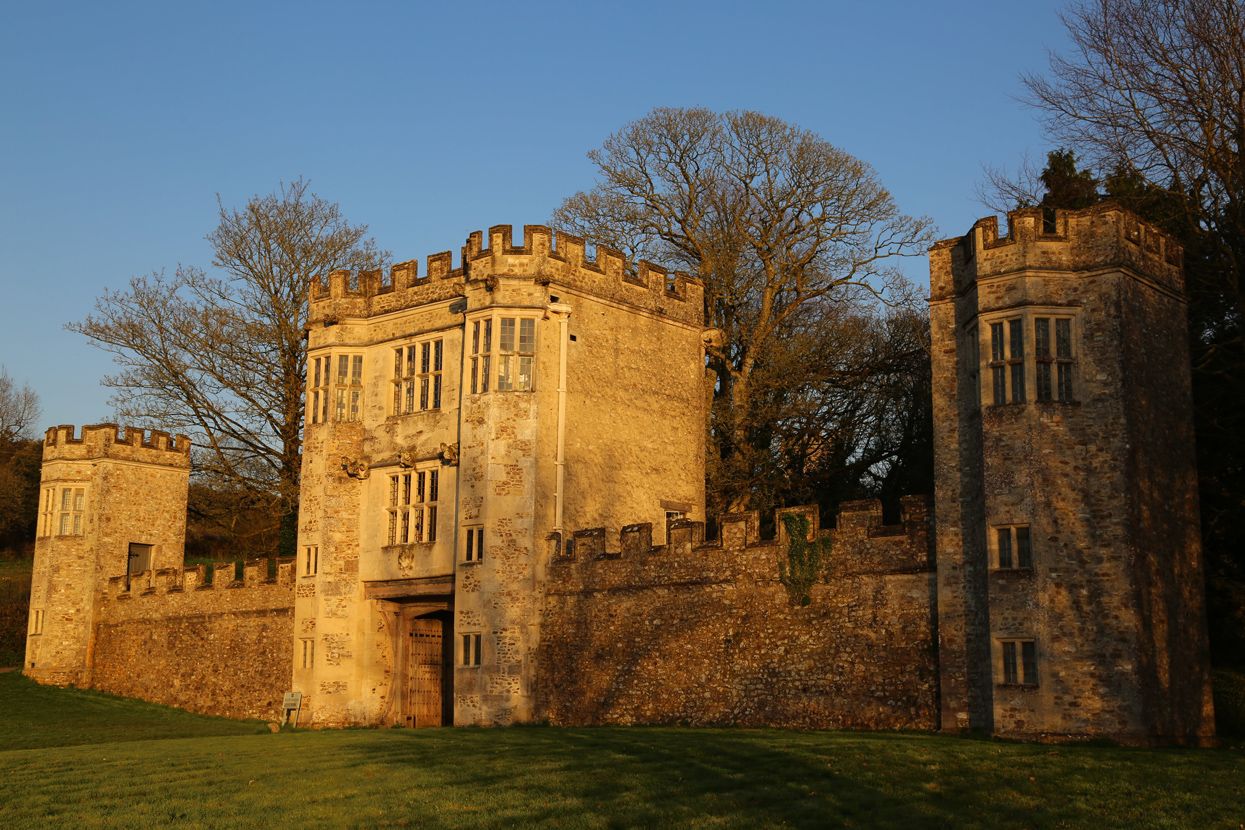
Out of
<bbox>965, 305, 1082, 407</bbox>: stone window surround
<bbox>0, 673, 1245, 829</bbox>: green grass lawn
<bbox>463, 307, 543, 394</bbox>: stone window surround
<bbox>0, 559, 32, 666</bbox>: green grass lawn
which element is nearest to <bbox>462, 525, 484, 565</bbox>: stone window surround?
<bbox>463, 307, 543, 394</bbox>: stone window surround

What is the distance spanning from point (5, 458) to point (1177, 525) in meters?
56.1

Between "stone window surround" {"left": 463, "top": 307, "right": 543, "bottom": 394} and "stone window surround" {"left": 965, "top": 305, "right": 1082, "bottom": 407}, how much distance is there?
33.8 feet

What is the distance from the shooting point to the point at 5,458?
215ft

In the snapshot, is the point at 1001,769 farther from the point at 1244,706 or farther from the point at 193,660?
the point at 193,660

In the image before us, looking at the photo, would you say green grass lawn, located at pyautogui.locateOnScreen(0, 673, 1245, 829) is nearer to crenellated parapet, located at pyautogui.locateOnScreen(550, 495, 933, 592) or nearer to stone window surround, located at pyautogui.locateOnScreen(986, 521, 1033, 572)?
stone window surround, located at pyautogui.locateOnScreen(986, 521, 1033, 572)

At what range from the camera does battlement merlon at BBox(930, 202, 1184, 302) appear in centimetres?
2339

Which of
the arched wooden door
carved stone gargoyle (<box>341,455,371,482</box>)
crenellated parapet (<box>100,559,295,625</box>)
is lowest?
the arched wooden door

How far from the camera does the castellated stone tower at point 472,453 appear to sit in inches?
1184

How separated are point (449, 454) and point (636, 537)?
16.2ft

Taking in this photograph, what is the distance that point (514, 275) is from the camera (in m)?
30.9

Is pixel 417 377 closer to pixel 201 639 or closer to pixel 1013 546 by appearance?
pixel 201 639

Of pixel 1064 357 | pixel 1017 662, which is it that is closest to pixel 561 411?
pixel 1064 357

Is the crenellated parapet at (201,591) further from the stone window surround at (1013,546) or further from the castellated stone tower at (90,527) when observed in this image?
the stone window surround at (1013,546)

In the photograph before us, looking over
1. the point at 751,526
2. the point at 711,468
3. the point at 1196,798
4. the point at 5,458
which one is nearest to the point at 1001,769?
the point at 1196,798
